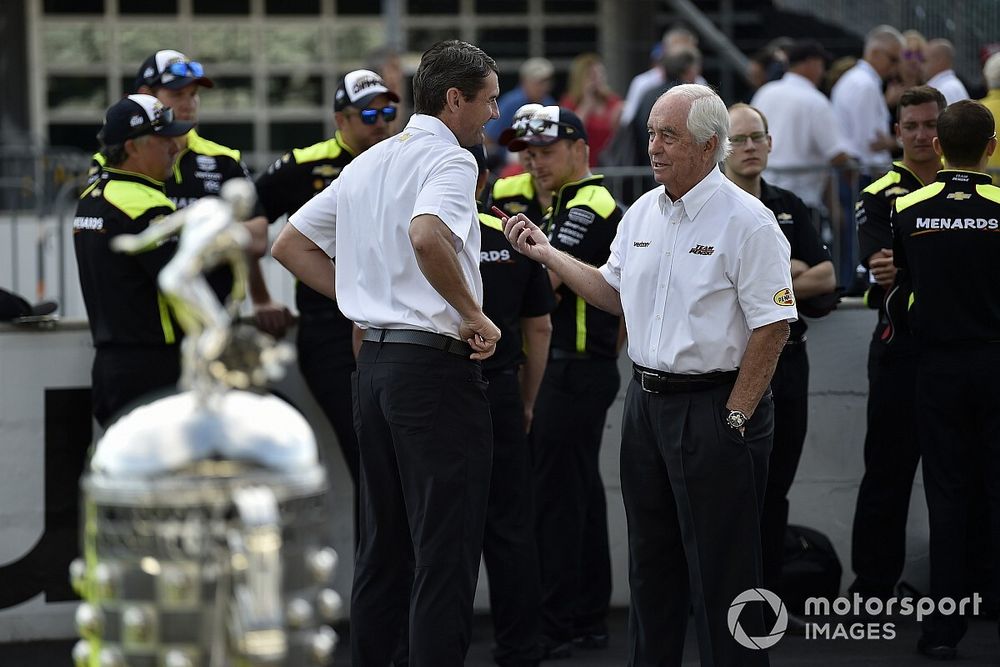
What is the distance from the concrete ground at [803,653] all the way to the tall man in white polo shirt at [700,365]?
1235 millimetres

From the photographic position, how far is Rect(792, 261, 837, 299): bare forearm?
5.51 meters

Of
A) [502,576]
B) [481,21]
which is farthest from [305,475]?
[481,21]

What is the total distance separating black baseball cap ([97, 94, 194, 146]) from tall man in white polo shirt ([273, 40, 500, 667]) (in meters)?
1.07

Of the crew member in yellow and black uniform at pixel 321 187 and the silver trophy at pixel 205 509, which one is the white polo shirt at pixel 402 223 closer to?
the crew member in yellow and black uniform at pixel 321 187

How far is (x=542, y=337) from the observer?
520cm

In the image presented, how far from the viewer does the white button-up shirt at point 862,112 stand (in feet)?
31.2

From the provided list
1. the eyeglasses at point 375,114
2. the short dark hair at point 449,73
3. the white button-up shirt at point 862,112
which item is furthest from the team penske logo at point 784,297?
the white button-up shirt at point 862,112

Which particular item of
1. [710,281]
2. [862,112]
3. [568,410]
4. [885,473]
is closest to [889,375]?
[885,473]

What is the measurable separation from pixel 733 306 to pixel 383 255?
3.40ft

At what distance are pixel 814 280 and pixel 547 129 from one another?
1.20 metres

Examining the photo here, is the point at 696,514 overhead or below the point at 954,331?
below

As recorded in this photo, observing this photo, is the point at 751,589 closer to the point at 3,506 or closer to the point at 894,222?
the point at 894,222

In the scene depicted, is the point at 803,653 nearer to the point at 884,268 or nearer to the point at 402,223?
the point at 884,268

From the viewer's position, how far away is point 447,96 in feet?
13.8
